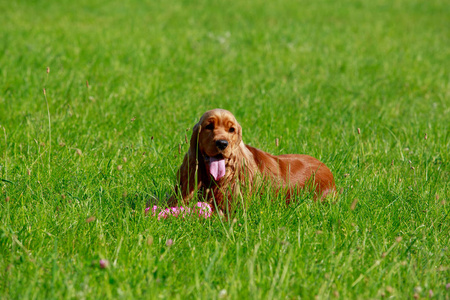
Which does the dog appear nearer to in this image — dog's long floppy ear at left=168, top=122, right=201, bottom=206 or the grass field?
dog's long floppy ear at left=168, top=122, right=201, bottom=206

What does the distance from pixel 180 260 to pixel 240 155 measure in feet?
3.38

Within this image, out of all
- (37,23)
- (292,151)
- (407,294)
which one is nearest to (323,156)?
(292,151)

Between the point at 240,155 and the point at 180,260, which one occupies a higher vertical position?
the point at 240,155

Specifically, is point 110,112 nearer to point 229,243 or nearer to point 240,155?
point 240,155

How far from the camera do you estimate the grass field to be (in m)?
2.55

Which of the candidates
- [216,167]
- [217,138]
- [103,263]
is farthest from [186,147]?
[103,263]

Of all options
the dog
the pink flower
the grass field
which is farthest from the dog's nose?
the pink flower

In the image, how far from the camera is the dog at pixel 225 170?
3.39 m

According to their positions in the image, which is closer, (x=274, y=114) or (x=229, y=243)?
(x=229, y=243)

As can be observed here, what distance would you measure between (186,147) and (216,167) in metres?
1.11

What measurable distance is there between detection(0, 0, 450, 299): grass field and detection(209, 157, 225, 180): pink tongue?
30cm

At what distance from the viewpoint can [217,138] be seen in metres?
3.30

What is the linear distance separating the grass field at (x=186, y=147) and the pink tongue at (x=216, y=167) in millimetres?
305

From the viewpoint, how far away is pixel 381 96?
7.12 meters
